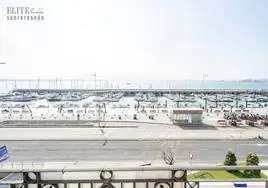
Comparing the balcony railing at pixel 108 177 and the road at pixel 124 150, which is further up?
the balcony railing at pixel 108 177

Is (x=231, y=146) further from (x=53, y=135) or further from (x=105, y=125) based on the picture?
(x=53, y=135)

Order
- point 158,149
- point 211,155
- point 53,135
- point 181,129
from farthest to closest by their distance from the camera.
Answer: point 181,129 < point 53,135 < point 158,149 < point 211,155

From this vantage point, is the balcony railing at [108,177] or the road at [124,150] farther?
the road at [124,150]

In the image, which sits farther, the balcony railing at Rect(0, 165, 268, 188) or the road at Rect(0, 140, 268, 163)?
the road at Rect(0, 140, 268, 163)

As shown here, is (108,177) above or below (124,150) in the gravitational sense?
above

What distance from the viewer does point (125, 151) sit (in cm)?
2262

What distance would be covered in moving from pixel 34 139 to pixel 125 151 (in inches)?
442

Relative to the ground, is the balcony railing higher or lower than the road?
higher

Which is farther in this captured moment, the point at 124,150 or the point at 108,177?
the point at 124,150

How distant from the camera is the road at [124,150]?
68.2ft

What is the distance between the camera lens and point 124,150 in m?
22.9

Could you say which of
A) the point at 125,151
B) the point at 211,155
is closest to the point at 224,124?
the point at 211,155

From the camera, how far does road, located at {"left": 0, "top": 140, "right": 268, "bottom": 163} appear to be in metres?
20.8

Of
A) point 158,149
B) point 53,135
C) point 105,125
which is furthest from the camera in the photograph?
point 105,125
